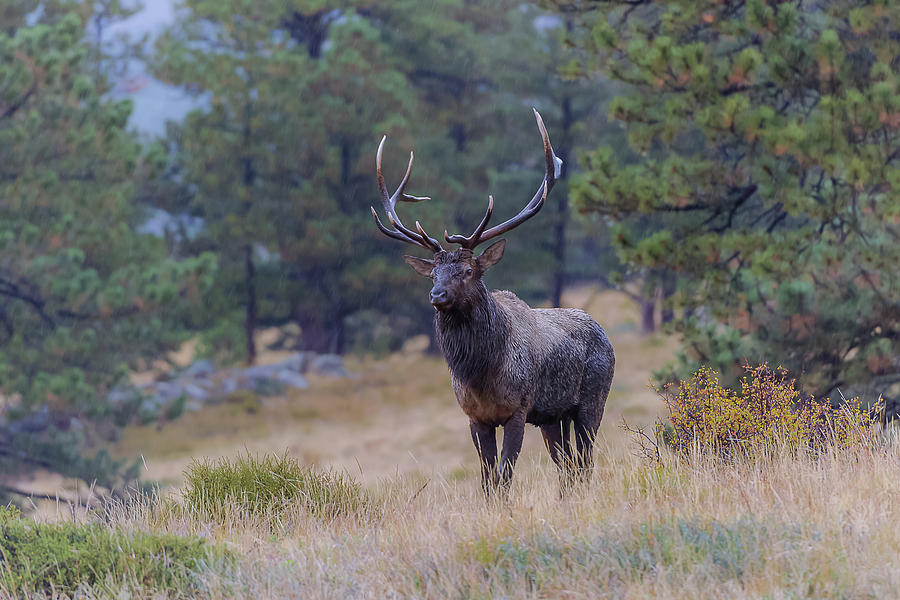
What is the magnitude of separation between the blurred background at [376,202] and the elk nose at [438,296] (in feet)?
16.2

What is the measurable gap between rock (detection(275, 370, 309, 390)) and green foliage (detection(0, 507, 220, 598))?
22.0 meters

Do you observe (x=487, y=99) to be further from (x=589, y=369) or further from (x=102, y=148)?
(x=589, y=369)

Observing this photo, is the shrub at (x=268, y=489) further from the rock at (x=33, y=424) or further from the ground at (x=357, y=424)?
the ground at (x=357, y=424)

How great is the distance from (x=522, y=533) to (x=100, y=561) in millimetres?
2343

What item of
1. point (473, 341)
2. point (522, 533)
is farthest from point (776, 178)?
point (522, 533)

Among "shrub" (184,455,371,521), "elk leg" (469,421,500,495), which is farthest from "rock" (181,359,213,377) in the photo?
"elk leg" (469,421,500,495)

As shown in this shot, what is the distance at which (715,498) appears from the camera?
20.4 feet

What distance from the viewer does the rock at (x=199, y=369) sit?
Result: 97.7 feet

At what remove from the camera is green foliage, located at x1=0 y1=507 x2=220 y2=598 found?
5613 mm

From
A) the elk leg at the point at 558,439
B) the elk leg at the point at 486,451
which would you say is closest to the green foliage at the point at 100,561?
the elk leg at the point at 486,451

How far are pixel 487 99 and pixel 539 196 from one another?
24451 millimetres

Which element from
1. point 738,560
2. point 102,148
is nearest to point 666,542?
point 738,560

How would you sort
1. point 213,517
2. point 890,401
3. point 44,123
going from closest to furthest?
point 213,517, point 890,401, point 44,123

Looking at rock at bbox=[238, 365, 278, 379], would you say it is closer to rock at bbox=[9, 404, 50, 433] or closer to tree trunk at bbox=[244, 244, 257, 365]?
tree trunk at bbox=[244, 244, 257, 365]
